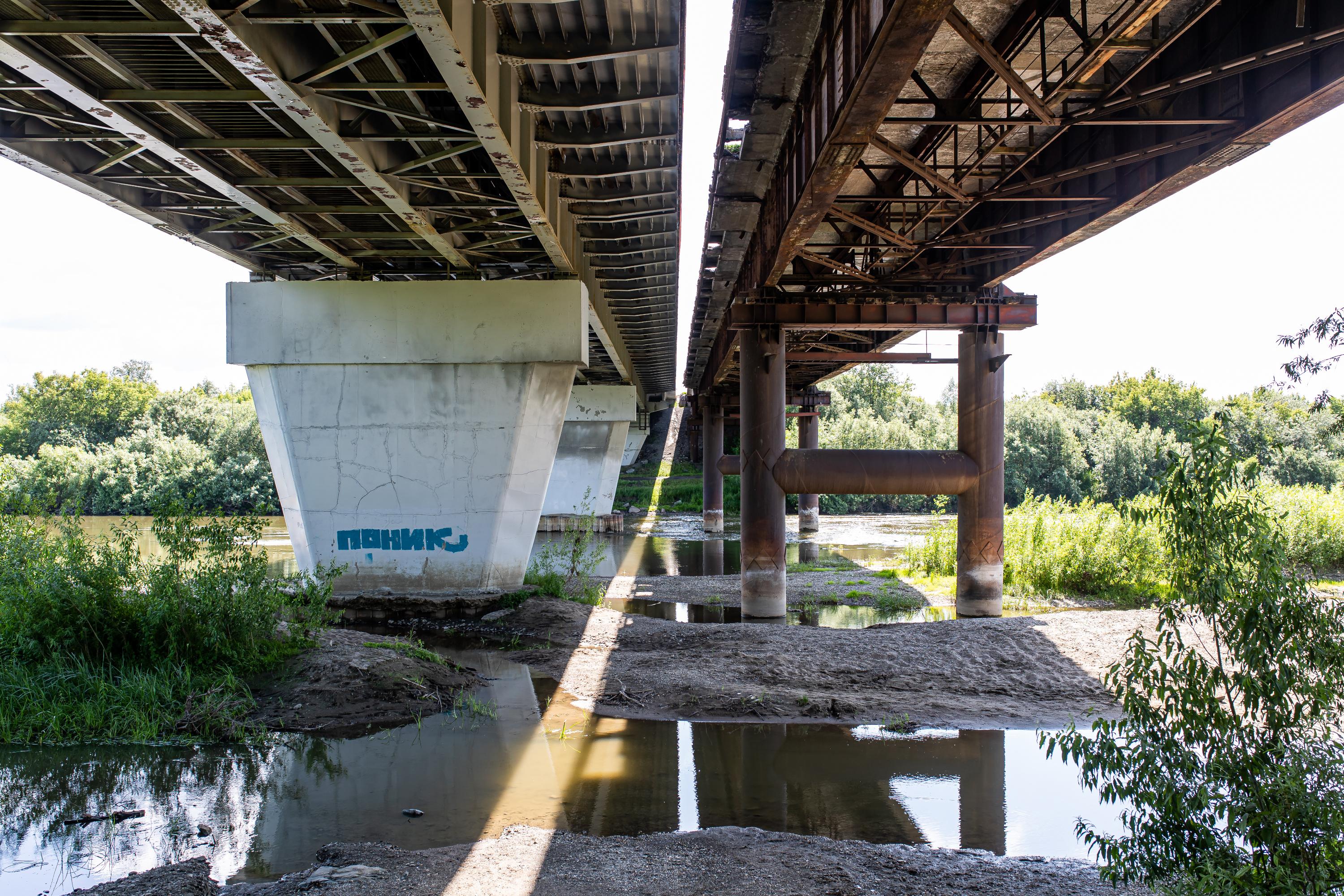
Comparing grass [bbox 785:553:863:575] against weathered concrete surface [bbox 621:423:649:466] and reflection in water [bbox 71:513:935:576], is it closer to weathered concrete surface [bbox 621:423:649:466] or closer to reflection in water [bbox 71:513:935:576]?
reflection in water [bbox 71:513:935:576]

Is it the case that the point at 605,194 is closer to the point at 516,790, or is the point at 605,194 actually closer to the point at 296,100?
the point at 296,100

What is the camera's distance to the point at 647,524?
43.5 meters

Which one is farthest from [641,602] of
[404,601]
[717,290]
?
[717,290]

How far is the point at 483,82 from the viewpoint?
7.97m

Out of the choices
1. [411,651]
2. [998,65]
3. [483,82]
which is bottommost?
[411,651]

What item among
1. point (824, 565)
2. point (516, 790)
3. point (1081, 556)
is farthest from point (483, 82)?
point (824, 565)

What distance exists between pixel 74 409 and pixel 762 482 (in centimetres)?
7362

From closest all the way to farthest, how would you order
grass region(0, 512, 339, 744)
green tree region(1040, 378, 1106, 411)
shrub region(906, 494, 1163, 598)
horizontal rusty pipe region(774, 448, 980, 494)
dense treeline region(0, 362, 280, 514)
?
grass region(0, 512, 339, 744), horizontal rusty pipe region(774, 448, 980, 494), shrub region(906, 494, 1163, 598), dense treeline region(0, 362, 280, 514), green tree region(1040, 378, 1106, 411)

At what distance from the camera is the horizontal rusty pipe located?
50.3 feet

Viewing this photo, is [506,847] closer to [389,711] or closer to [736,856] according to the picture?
[736,856]

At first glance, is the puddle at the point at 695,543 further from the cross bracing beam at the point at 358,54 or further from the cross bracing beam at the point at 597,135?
the cross bracing beam at the point at 358,54

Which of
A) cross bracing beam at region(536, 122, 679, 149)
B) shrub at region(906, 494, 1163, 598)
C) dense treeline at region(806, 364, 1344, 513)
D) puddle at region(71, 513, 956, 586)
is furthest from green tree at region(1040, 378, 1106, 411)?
cross bracing beam at region(536, 122, 679, 149)

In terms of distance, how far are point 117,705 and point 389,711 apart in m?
2.79

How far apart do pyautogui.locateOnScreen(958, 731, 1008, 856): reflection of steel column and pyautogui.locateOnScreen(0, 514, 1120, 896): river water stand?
0.06 feet
